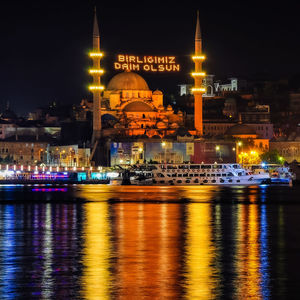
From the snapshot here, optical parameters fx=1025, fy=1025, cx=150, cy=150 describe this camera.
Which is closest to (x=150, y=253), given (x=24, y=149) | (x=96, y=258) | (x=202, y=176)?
(x=96, y=258)

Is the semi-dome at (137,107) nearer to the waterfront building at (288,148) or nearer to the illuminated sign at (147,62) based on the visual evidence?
the illuminated sign at (147,62)

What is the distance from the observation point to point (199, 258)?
87.6ft

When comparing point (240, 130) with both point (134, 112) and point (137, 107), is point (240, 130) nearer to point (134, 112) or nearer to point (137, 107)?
point (137, 107)

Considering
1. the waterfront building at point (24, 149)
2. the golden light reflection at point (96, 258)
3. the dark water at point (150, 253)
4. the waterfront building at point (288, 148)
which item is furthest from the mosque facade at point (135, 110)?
the golden light reflection at point (96, 258)

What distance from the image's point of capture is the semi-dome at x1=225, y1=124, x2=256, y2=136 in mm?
133625

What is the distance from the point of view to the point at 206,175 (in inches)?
3371

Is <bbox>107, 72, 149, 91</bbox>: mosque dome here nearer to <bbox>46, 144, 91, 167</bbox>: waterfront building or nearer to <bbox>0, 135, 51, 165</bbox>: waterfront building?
<bbox>46, 144, 91, 167</bbox>: waterfront building

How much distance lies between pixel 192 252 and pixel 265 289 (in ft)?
20.4

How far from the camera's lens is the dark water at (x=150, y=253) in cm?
2192

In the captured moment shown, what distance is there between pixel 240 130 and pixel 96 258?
108493 mm

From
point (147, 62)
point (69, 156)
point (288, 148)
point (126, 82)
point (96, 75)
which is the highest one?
point (147, 62)

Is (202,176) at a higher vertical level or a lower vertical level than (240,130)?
lower


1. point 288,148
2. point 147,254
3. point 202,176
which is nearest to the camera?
point 147,254

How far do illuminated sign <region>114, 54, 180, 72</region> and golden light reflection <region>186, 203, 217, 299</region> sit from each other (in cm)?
7587
